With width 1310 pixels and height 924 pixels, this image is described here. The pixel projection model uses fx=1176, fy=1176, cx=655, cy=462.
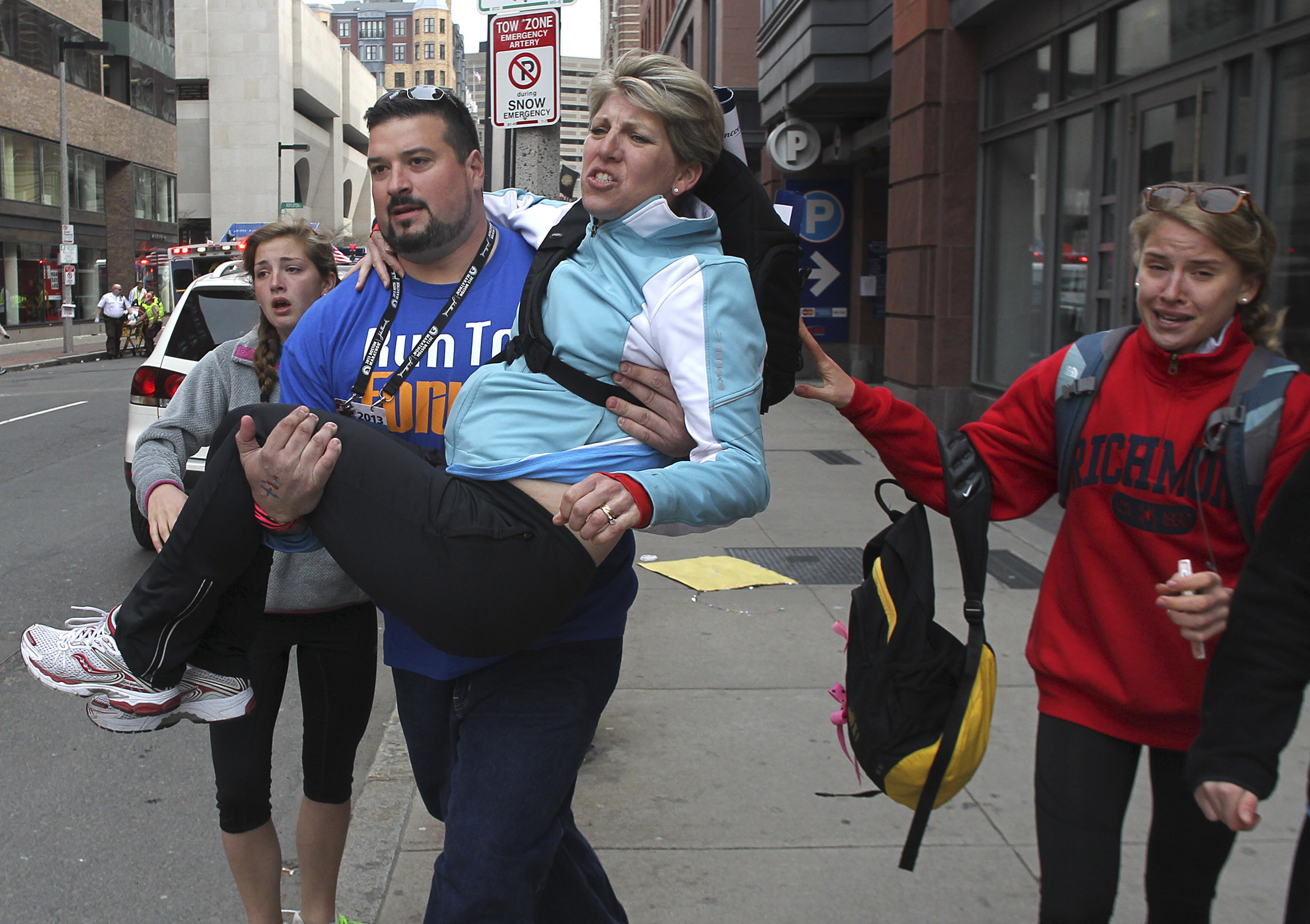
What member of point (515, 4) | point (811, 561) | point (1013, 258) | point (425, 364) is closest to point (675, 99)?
point (425, 364)

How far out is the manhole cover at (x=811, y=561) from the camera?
23.3 feet

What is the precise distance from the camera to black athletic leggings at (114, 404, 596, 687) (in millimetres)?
2100

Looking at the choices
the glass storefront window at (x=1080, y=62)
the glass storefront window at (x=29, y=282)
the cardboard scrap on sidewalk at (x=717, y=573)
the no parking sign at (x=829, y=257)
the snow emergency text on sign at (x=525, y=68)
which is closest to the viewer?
the snow emergency text on sign at (x=525, y=68)

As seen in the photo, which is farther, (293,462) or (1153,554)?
(1153,554)

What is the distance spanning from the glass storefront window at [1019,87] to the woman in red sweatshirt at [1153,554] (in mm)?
8766

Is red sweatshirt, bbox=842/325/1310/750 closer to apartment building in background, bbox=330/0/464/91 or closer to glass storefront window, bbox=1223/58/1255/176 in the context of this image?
glass storefront window, bbox=1223/58/1255/176

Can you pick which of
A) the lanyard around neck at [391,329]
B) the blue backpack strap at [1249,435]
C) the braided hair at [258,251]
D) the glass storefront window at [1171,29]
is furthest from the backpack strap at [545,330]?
the glass storefront window at [1171,29]

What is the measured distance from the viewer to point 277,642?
116 inches

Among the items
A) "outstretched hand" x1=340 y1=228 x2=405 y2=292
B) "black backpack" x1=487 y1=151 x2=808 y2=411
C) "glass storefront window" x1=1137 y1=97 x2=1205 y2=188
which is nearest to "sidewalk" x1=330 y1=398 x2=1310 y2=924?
"black backpack" x1=487 y1=151 x2=808 y2=411

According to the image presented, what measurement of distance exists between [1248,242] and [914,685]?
1.13 meters

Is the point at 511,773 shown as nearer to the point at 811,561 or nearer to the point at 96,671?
the point at 96,671

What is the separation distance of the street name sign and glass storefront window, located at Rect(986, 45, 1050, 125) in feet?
18.4

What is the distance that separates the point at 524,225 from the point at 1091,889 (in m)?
1.88

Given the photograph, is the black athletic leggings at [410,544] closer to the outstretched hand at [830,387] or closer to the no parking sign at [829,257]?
the outstretched hand at [830,387]
